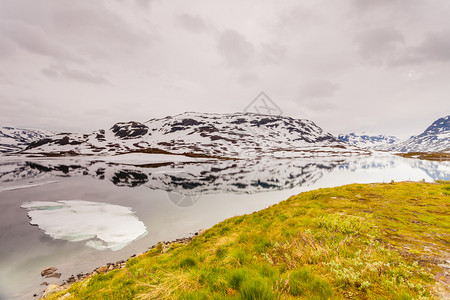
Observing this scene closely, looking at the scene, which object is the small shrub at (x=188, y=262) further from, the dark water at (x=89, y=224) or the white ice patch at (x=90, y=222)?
the white ice patch at (x=90, y=222)

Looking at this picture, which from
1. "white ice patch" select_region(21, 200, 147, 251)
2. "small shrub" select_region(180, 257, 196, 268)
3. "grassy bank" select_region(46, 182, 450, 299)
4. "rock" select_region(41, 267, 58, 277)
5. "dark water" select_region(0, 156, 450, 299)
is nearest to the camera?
"grassy bank" select_region(46, 182, 450, 299)

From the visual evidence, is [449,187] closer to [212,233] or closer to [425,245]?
[425,245]

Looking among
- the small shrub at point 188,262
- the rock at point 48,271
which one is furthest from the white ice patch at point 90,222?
the small shrub at point 188,262

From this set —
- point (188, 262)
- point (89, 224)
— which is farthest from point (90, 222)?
point (188, 262)

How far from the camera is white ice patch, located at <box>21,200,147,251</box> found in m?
13.3

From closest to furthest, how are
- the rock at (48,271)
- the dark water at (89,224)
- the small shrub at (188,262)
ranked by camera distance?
the small shrub at (188,262) < the rock at (48,271) < the dark water at (89,224)

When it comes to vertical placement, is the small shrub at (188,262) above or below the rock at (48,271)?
above

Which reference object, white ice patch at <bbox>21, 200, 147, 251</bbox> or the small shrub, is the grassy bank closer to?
the small shrub

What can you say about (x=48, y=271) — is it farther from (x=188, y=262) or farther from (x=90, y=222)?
(x=188, y=262)

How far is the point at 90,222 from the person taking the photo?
16.2m

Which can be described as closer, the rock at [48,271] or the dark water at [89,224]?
the rock at [48,271]

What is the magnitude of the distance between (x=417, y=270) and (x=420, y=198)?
30.6ft

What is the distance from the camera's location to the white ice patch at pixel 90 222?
13336mm

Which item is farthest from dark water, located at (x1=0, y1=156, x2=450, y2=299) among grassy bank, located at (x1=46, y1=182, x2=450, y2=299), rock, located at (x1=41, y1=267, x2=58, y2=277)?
grassy bank, located at (x1=46, y1=182, x2=450, y2=299)
